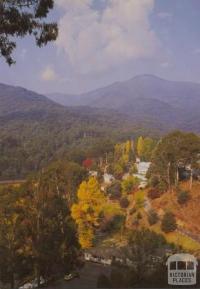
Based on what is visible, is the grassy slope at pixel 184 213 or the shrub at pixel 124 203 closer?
the grassy slope at pixel 184 213

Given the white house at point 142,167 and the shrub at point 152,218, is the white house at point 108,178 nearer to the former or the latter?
the white house at point 142,167

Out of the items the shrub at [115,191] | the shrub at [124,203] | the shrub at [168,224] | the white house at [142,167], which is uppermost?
the white house at [142,167]

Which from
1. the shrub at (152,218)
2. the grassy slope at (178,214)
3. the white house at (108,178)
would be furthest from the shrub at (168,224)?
the white house at (108,178)

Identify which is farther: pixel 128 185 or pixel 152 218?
pixel 128 185

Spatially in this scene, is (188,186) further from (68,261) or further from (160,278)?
(160,278)

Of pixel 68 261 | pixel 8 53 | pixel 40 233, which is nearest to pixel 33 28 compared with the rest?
pixel 8 53

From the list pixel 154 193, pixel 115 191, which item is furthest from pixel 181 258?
pixel 115 191

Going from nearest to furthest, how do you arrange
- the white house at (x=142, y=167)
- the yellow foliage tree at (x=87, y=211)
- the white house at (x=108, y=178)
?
the yellow foliage tree at (x=87, y=211) < the white house at (x=108, y=178) < the white house at (x=142, y=167)

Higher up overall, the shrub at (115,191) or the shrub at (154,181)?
the shrub at (154,181)

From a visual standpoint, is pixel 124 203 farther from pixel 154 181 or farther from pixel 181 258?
pixel 181 258
